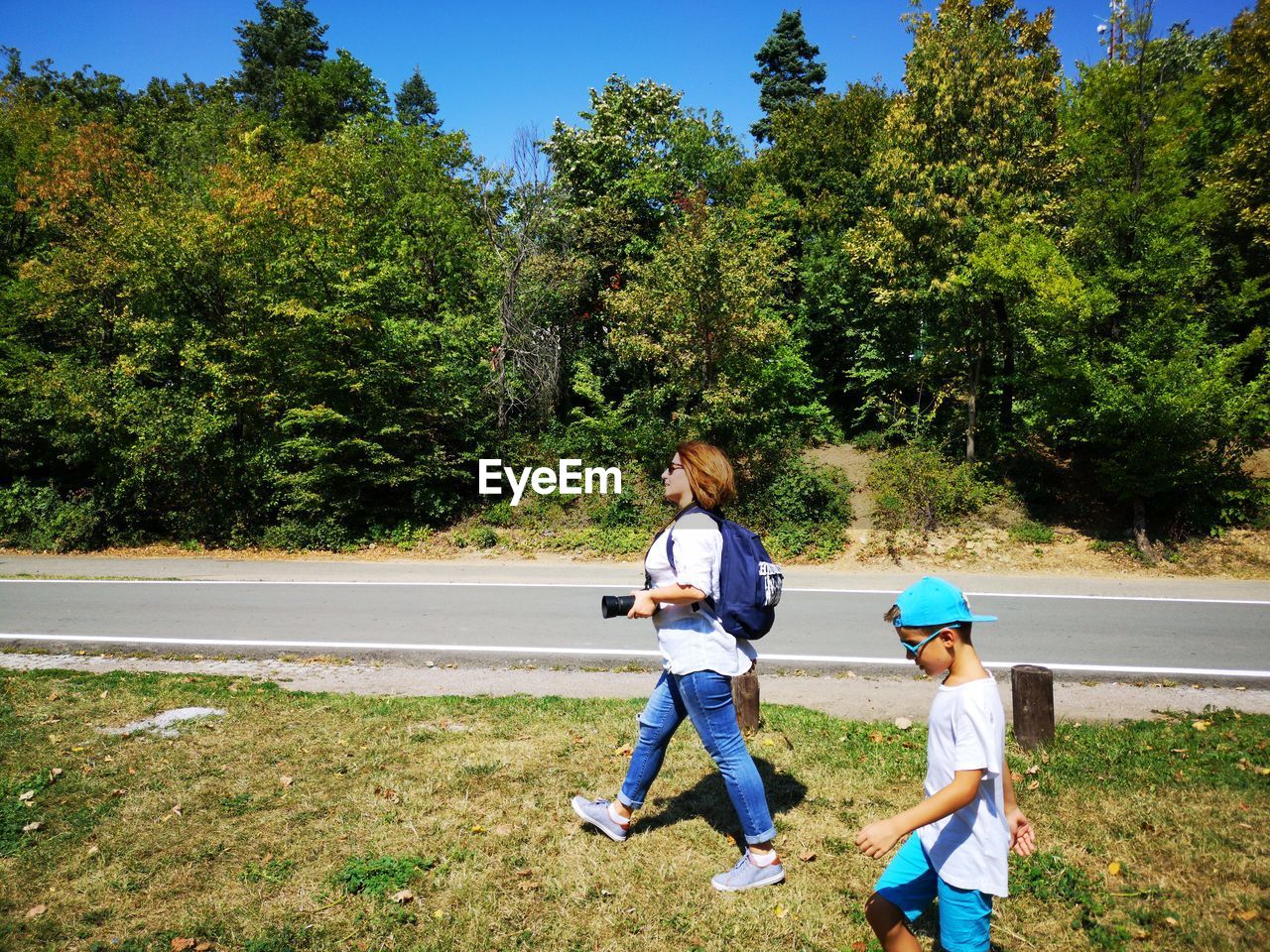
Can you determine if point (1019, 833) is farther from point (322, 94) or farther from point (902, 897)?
point (322, 94)

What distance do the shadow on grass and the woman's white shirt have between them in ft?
4.41

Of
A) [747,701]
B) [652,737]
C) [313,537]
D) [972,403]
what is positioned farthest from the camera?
[972,403]

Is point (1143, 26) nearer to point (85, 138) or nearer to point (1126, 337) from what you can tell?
point (1126, 337)

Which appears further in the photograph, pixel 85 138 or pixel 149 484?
pixel 85 138

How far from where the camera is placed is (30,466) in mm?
21453

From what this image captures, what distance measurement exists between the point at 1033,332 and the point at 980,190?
12.5 ft

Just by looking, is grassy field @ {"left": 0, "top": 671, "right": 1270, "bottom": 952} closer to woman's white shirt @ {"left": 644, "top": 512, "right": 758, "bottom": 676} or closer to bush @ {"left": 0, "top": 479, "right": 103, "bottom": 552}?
woman's white shirt @ {"left": 644, "top": 512, "right": 758, "bottom": 676}

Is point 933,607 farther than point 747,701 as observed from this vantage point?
No

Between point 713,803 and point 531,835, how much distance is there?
1.24 meters

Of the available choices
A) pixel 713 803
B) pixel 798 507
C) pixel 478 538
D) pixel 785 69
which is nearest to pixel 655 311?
pixel 798 507

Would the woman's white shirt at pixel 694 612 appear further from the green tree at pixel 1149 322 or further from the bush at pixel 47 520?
the bush at pixel 47 520

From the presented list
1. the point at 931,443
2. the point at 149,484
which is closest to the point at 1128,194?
the point at 931,443

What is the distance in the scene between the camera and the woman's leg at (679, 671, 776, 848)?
13.3 ft

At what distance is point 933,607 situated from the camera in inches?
109
